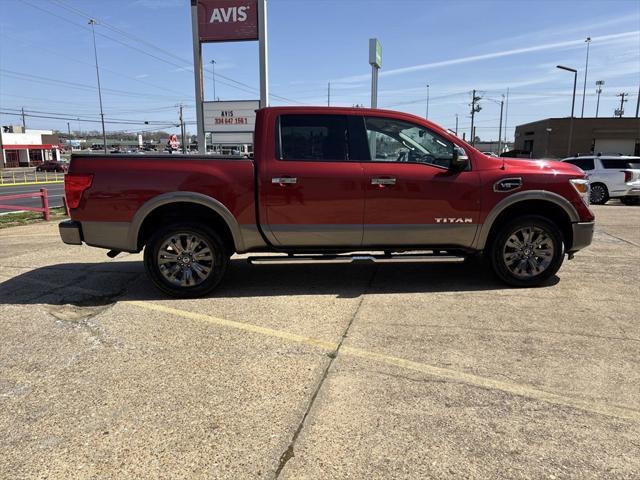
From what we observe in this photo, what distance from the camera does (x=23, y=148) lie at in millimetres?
77688

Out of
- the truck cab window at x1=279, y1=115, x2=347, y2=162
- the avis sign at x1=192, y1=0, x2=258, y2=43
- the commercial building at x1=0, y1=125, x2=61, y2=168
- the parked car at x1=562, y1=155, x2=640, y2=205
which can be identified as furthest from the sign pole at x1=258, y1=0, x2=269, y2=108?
the commercial building at x1=0, y1=125, x2=61, y2=168

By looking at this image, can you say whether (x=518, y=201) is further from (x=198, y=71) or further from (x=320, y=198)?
(x=198, y=71)

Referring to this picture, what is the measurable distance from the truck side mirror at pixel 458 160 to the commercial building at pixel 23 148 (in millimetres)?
83596

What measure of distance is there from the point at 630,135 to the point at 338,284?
68.5m

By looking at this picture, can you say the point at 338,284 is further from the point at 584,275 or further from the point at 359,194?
the point at 584,275

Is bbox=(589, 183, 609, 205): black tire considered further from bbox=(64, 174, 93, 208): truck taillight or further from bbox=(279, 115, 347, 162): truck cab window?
bbox=(64, 174, 93, 208): truck taillight

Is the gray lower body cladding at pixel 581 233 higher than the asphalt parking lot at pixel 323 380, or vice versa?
the gray lower body cladding at pixel 581 233

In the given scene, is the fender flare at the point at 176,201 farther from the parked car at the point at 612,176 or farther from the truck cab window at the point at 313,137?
the parked car at the point at 612,176

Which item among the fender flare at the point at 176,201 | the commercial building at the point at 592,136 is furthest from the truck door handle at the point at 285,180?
the commercial building at the point at 592,136

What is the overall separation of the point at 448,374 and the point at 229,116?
11.5m

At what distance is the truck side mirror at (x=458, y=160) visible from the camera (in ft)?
17.3

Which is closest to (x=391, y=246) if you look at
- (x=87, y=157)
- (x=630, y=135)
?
(x=87, y=157)

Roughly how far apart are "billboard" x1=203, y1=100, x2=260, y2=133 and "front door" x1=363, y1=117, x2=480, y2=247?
28.9ft

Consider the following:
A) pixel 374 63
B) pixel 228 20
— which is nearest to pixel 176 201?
pixel 228 20
